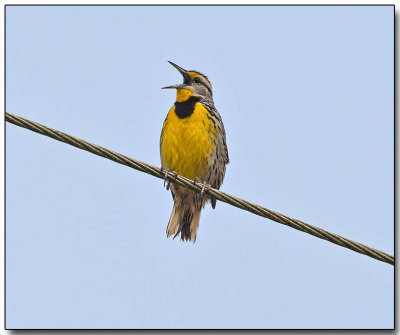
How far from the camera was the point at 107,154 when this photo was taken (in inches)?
186

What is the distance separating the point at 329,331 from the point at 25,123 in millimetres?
2934

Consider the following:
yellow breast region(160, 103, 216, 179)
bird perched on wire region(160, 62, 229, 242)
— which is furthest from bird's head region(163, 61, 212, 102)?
yellow breast region(160, 103, 216, 179)

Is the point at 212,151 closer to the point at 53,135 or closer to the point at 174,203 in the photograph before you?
the point at 174,203

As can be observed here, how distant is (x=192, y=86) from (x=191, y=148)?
37.0 inches

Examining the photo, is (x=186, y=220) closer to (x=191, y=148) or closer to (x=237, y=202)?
(x=191, y=148)

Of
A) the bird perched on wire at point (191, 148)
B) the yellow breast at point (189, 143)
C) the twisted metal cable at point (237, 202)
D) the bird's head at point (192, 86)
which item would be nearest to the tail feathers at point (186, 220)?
the bird perched on wire at point (191, 148)

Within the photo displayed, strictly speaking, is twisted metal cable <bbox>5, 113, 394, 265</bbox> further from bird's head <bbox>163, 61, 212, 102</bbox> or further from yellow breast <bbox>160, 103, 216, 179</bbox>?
bird's head <bbox>163, 61, 212, 102</bbox>

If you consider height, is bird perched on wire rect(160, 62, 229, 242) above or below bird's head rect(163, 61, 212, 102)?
below

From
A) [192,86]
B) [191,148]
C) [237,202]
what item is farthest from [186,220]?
[237,202]

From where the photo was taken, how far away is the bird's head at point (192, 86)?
7547 mm

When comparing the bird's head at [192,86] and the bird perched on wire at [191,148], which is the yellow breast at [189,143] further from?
the bird's head at [192,86]

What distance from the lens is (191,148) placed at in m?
7.08

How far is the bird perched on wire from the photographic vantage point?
709 centimetres

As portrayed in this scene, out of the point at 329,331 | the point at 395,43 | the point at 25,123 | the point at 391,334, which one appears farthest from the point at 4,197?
the point at 395,43
